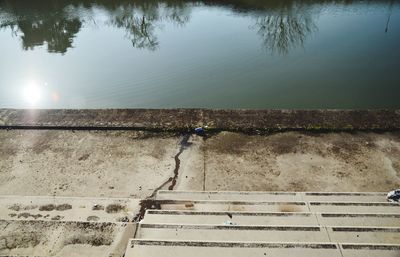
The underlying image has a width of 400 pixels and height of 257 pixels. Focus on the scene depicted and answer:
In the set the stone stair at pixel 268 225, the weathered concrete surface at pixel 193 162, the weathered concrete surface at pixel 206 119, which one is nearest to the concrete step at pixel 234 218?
the stone stair at pixel 268 225

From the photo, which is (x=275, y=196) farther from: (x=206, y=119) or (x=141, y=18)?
(x=141, y=18)

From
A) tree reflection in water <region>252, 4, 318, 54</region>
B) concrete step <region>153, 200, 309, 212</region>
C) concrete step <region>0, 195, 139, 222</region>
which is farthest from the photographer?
tree reflection in water <region>252, 4, 318, 54</region>

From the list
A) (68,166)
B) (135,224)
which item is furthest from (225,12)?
(135,224)

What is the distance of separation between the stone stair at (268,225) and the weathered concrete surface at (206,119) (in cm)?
140

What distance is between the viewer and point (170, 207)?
3.42m

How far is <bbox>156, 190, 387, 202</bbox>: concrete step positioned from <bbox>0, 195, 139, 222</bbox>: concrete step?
1.26ft

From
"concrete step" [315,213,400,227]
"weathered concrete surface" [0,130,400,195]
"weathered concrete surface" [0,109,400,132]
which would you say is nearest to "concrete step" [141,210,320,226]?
"concrete step" [315,213,400,227]

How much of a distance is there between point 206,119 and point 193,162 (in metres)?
0.93

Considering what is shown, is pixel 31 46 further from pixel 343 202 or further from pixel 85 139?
pixel 343 202

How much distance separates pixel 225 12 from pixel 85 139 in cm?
1051

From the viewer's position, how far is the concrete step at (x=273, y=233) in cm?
280

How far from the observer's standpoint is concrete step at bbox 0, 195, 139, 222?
341 centimetres

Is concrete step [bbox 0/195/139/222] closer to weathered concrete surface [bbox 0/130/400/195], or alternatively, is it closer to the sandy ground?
the sandy ground

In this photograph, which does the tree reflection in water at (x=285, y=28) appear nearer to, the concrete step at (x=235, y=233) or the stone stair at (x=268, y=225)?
the stone stair at (x=268, y=225)
